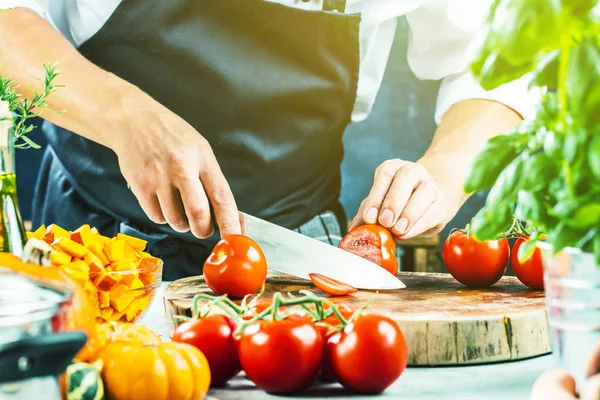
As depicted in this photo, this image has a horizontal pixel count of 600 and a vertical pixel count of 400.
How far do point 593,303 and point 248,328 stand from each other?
388 mm

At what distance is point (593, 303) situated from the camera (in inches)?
25.6

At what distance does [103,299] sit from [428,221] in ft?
3.07

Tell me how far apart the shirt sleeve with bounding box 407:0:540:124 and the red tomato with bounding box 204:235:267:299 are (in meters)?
0.95

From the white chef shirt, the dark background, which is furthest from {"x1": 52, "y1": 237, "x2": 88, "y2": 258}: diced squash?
the dark background

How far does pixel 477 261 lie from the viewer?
1353 millimetres

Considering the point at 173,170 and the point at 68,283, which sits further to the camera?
the point at 173,170

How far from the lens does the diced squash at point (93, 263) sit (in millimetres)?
1013

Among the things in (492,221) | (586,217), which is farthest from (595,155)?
(492,221)

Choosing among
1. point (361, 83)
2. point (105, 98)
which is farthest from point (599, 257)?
point (361, 83)

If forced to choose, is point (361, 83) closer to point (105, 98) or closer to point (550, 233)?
point (105, 98)

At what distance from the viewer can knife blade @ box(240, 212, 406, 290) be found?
1.35 metres

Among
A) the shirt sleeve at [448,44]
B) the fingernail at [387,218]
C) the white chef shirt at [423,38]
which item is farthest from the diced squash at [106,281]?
the shirt sleeve at [448,44]

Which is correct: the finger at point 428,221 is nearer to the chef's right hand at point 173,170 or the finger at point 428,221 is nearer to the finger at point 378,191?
the finger at point 378,191

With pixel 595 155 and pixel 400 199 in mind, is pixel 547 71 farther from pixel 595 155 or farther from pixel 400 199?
pixel 400 199
